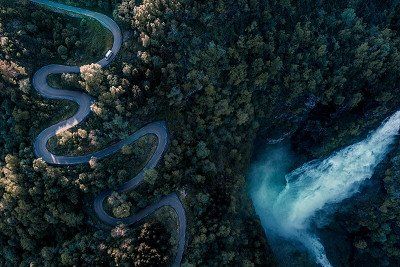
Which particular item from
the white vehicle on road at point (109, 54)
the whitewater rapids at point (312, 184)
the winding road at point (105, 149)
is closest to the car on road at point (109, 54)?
the white vehicle on road at point (109, 54)

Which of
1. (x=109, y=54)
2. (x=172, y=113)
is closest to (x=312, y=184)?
(x=172, y=113)

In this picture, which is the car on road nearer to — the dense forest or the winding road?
the winding road

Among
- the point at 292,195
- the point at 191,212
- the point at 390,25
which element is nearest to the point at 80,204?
the point at 191,212

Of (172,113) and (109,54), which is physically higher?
(109,54)

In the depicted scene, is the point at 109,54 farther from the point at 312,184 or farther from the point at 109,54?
the point at 312,184

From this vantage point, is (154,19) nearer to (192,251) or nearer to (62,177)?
(62,177)

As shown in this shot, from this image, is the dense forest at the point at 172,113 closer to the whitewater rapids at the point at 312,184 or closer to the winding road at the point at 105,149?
the winding road at the point at 105,149
